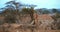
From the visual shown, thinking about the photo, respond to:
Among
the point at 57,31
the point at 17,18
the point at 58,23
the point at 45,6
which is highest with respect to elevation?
the point at 45,6

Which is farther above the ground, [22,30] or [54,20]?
[54,20]

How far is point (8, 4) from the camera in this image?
72.8 inches

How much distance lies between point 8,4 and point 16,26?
1.27 ft

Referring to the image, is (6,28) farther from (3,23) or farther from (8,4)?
(8,4)

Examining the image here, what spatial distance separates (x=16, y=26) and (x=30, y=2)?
46 cm

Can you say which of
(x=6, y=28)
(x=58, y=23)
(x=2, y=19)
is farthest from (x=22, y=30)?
(x=58, y=23)

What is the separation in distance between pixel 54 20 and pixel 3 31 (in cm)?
86

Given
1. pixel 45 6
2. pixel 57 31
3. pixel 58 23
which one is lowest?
pixel 57 31

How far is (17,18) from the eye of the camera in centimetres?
186

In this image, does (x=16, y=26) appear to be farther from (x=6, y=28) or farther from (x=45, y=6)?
(x=45, y=6)

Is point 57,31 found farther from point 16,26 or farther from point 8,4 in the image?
point 8,4

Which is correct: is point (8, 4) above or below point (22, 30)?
above

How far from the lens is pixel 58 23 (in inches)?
72.9

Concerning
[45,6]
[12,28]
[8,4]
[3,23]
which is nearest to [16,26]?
[12,28]
